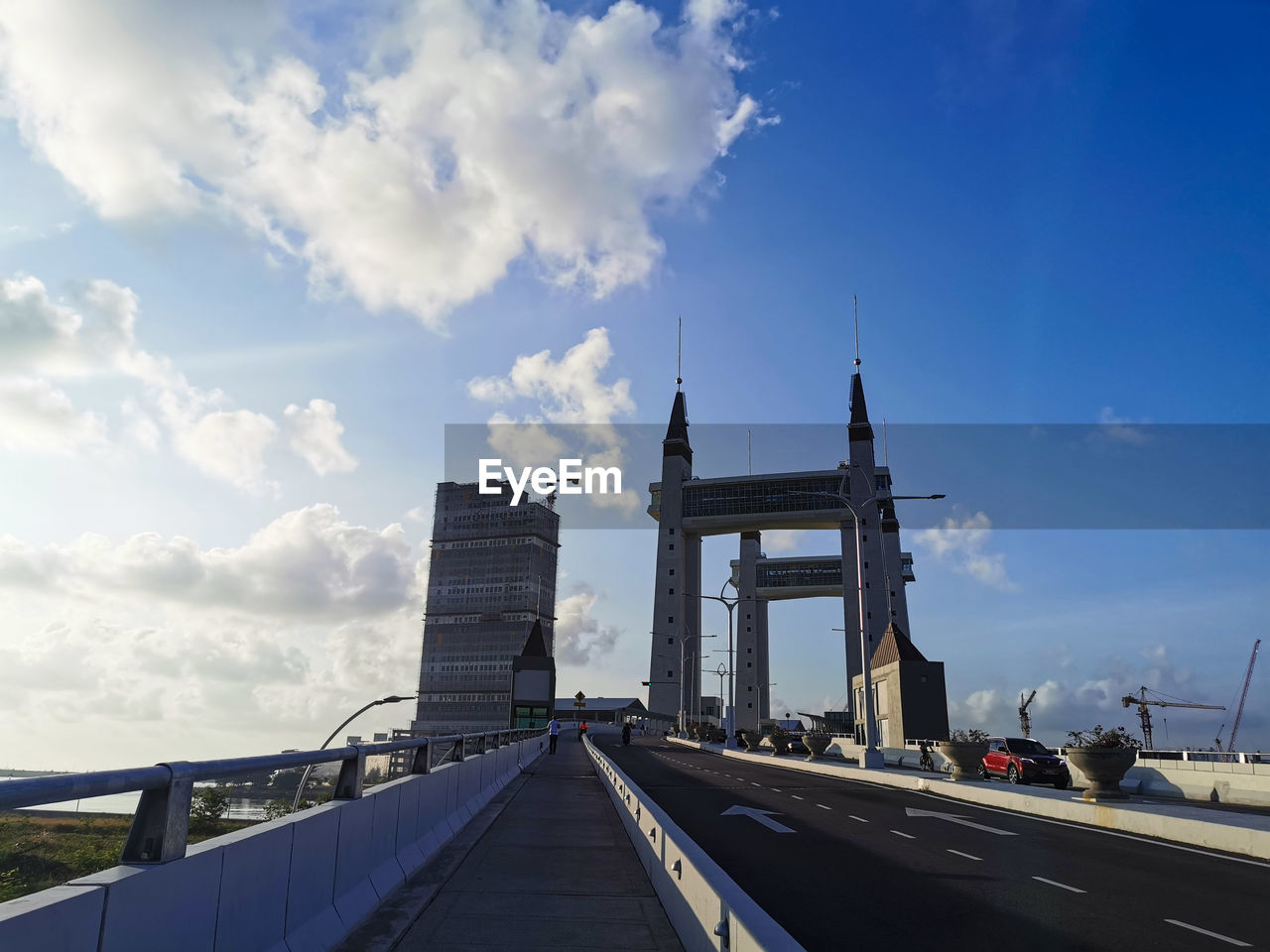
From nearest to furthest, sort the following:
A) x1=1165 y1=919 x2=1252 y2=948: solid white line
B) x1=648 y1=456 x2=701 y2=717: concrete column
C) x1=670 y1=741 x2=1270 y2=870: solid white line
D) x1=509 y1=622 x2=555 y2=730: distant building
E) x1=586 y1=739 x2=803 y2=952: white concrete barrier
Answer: x1=586 y1=739 x2=803 y2=952: white concrete barrier, x1=1165 y1=919 x2=1252 y2=948: solid white line, x1=670 y1=741 x2=1270 y2=870: solid white line, x1=509 y1=622 x2=555 y2=730: distant building, x1=648 y1=456 x2=701 y2=717: concrete column

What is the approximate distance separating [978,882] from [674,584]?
117 meters

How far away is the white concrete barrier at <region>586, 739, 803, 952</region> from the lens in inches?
224

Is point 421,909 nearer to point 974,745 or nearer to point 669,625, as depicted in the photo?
point 974,745

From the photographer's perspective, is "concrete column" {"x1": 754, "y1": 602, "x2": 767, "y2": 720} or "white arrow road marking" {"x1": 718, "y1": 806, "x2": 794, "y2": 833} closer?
"white arrow road marking" {"x1": 718, "y1": 806, "x2": 794, "y2": 833}

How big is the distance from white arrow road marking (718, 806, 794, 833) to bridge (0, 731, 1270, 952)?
12 cm

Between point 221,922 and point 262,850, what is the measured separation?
668 mm

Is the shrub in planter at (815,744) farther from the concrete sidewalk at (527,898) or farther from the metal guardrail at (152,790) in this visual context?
the metal guardrail at (152,790)

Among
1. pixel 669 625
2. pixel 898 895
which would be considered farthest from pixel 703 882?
pixel 669 625

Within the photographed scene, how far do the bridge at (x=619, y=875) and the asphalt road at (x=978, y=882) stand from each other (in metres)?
0.05

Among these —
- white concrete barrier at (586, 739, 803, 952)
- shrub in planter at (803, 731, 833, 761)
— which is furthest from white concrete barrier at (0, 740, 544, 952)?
shrub in planter at (803, 731, 833, 761)

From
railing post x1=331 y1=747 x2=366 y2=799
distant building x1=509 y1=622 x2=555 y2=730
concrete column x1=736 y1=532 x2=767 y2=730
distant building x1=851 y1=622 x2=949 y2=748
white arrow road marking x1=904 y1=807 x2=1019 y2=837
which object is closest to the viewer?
railing post x1=331 y1=747 x2=366 y2=799

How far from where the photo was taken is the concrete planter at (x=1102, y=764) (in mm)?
19297

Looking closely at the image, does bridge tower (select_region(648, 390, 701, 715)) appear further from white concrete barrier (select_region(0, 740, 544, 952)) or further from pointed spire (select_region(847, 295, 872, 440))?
white concrete barrier (select_region(0, 740, 544, 952))

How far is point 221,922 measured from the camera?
17.0 ft
